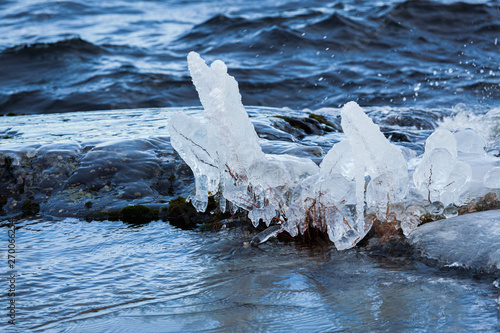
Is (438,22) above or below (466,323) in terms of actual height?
above

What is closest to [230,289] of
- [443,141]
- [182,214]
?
[182,214]

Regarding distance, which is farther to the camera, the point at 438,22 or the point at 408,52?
the point at 438,22

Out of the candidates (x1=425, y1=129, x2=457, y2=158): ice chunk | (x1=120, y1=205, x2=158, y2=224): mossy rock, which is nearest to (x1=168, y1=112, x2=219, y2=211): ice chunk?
(x1=120, y1=205, x2=158, y2=224): mossy rock

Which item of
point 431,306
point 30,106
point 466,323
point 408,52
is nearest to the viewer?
point 466,323

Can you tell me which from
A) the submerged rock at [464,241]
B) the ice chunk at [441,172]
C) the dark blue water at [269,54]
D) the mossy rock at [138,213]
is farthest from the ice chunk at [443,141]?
the dark blue water at [269,54]

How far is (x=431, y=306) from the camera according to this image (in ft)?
8.61

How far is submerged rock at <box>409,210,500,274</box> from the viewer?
9.84 ft

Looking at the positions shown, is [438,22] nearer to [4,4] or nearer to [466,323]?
[466,323]

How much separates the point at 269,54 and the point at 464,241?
37.8 ft

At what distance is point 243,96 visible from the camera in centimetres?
1163

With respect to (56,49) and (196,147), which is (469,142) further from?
(56,49)

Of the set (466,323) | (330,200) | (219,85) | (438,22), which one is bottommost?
(466,323)

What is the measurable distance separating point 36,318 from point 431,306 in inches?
81.0

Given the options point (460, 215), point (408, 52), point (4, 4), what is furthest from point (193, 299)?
point (4, 4)
